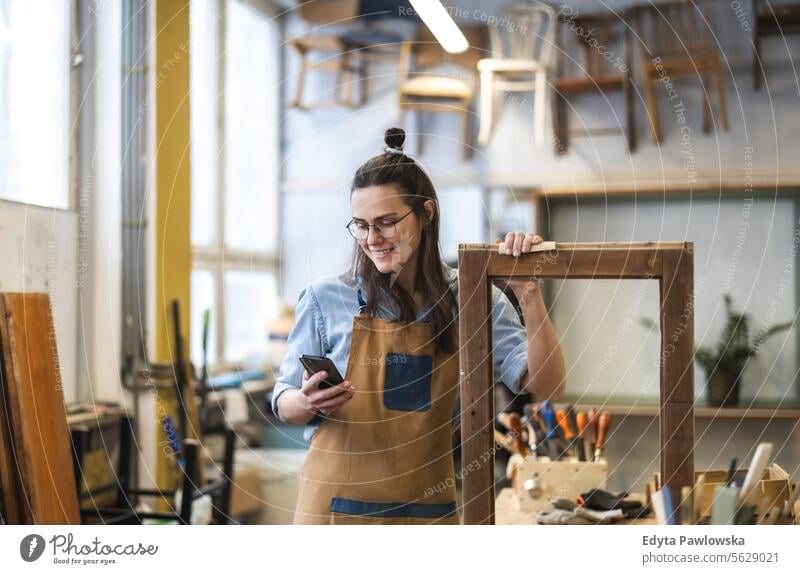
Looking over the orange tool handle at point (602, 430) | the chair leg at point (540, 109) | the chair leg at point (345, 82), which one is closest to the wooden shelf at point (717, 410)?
the chair leg at point (540, 109)

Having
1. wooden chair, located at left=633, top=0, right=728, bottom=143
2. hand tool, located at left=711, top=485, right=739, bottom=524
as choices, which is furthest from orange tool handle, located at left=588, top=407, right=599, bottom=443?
wooden chair, located at left=633, top=0, right=728, bottom=143

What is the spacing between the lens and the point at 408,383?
1.70m

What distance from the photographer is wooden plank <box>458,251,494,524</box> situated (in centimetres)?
142

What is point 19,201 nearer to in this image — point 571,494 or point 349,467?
point 349,467

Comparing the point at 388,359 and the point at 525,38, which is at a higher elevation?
the point at 525,38

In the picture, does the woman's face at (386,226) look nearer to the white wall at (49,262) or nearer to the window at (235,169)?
the white wall at (49,262)

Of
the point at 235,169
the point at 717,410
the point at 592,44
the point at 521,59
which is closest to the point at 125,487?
the point at 235,169

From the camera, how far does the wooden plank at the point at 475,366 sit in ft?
4.67

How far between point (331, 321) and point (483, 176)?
2633mm

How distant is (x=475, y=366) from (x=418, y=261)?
350mm

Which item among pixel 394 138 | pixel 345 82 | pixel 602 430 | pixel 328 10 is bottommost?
pixel 602 430

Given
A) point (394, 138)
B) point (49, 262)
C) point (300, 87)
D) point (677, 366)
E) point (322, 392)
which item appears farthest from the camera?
point (300, 87)

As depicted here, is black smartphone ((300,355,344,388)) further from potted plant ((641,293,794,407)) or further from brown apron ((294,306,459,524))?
potted plant ((641,293,794,407))

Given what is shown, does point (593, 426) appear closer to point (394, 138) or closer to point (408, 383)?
point (408, 383)
